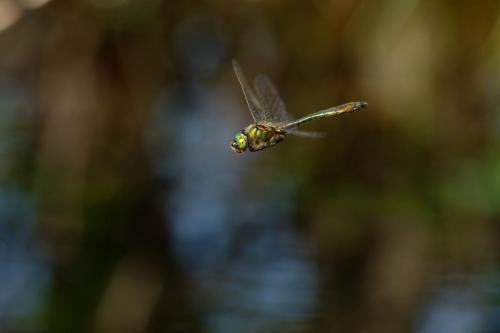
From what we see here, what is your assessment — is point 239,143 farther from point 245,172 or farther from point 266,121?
point 245,172

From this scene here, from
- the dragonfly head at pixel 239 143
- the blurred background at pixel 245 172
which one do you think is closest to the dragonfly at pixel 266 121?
the dragonfly head at pixel 239 143

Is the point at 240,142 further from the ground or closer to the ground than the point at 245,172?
closer to the ground

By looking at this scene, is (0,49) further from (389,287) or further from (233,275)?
(389,287)

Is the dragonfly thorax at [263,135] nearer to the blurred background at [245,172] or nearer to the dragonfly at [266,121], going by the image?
the dragonfly at [266,121]

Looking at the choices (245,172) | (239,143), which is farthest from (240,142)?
(245,172)

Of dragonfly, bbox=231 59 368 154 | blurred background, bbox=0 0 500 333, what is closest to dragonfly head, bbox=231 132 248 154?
dragonfly, bbox=231 59 368 154

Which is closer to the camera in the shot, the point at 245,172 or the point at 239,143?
the point at 239,143
